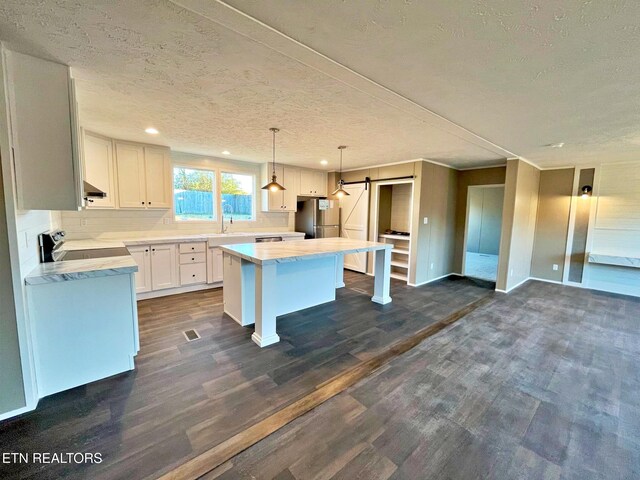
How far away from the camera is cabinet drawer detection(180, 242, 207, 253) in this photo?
173 inches

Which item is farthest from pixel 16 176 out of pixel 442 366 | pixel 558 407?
pixel 558 407

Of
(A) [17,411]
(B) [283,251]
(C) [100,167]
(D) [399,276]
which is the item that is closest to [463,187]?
(D) [399,276]

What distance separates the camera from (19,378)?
186cm

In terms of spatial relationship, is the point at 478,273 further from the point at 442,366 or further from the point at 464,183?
the point at 442,366

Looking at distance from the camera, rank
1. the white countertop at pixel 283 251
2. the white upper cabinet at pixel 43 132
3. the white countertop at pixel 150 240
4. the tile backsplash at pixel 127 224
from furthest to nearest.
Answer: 1. the tile backsplash at pixel 127 224
2. the white countertop at pixel 150 240
3. the white countertop at pixel 283 251
4. the white upper cabinet at pixel 43 132

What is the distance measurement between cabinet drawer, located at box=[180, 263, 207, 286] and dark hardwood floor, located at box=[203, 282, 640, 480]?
3364mm

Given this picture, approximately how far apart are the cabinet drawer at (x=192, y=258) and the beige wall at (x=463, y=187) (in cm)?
536

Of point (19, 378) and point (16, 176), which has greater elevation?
point (16, 176)

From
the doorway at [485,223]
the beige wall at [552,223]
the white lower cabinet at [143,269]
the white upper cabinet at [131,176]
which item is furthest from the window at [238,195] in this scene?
the doorway at [485,223]

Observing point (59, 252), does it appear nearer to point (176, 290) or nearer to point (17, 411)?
point (17, 411)

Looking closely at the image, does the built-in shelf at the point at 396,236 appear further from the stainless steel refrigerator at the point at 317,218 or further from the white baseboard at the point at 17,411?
the white baseboard at the point at 17,411

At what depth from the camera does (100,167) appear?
12.5 feet

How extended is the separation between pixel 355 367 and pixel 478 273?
525cm

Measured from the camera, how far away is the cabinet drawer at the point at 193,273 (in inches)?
174
